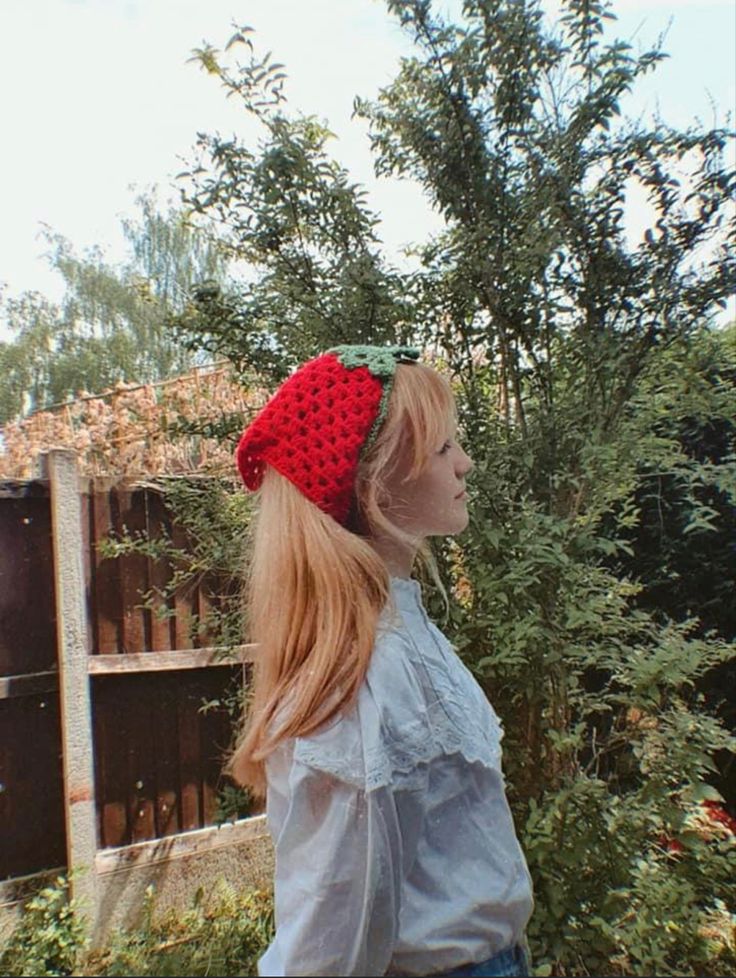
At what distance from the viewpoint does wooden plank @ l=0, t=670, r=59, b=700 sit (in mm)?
2246

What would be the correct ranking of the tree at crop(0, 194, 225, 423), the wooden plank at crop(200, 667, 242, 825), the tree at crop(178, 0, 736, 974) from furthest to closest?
1. the wooden plank at crop(200, 667, 242, 825)
2. the tree at crop(0, 194, 225, 423)
3. the tree at crop(178, 0, 736, 974)

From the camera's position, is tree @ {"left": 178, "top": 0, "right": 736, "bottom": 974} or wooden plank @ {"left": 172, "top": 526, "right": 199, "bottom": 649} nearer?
tree @ {"left": 178, "top": 0, "right": 736, "bottom": 974}

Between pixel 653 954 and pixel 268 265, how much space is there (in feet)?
5.32

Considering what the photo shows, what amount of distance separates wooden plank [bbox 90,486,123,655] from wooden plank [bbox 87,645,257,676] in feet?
0.14

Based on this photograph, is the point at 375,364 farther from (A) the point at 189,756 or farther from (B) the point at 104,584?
(A) the point at 189,756

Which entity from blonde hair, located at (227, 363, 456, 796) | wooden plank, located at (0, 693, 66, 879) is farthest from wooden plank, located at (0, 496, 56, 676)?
blonde hair, located at (227, 363, 456, 796)

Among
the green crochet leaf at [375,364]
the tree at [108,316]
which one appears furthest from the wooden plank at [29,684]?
the green crochet leaf at [375,364]

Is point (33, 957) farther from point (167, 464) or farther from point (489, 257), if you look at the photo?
point (489, 257)

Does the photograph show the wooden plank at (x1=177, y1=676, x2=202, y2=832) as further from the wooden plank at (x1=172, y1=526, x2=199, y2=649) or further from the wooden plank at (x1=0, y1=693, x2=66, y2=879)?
the wooden plank at (x1=0, y1=693, x2=66, y2=879)

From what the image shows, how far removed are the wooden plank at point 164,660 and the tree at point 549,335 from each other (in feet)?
2.72

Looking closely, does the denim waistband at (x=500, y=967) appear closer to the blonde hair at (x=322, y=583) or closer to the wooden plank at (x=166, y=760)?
the blonde hair at (x=322, y=583)

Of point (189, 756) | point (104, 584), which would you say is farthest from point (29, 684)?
point (189, 756)

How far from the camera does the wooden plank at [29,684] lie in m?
2.25

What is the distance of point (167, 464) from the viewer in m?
2.49
